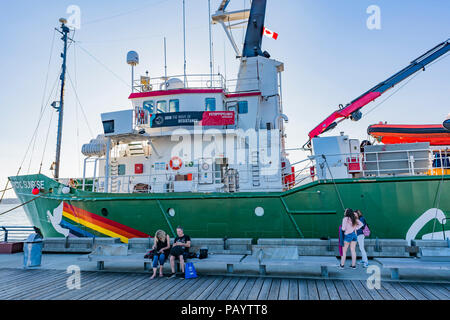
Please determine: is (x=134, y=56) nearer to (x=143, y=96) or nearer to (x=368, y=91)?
(x=143, y=96)

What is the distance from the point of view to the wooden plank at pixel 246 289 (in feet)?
16.8

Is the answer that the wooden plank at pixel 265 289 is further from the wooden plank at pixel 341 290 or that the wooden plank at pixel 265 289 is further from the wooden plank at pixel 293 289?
the wooden plank at pixel 341 290

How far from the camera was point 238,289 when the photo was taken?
18.3ft

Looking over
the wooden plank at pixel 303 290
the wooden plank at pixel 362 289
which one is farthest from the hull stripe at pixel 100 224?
the wooden plank at pixel 362 289

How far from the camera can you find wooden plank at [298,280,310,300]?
4996mm

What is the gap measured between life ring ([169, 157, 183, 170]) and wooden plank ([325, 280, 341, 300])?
6.85m

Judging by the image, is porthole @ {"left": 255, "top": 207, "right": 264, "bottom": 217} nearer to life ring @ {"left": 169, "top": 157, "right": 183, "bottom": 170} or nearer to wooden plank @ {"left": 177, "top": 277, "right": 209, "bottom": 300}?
wooden plank @ {"left": 177, "top": 277, "right": 209, "bottom": 300}

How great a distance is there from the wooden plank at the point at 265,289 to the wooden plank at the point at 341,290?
3.87ft

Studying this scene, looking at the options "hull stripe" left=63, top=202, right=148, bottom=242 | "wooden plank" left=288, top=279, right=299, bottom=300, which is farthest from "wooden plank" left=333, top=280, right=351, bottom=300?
"hull stripe" left=63, top=202, right=148, bottom=242

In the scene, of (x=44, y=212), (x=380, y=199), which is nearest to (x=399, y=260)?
(x=380, y=199)

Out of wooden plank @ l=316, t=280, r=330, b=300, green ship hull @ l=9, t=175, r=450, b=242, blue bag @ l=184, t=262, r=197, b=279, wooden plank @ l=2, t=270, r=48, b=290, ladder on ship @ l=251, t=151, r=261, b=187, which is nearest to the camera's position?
wooden plank @ l=316, t=280, r=330, b=300

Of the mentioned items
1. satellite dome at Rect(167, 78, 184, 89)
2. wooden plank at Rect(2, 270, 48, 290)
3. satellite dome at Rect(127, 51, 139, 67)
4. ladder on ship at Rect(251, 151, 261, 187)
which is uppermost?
satellite dome at Rect(127, 51, 139, 67)

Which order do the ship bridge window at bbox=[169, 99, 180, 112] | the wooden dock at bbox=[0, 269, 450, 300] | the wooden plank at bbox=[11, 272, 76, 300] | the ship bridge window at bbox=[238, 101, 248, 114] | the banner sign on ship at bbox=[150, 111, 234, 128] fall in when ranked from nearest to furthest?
the wooden dock at bbox=[0, 269, 450, 300] < the wooden plank at bbox=[11, 272, 76, 300] < the banner sign on ship at bbox=[150, 111, 234, 128] < the ship bridge window at bbox=[169, 99, 180, 112] < the ship bridge window at bbox=[238, 101, 248, 114]

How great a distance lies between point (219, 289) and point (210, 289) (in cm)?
16
